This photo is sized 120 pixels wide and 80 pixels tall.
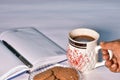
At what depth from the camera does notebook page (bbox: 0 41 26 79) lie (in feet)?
1.99

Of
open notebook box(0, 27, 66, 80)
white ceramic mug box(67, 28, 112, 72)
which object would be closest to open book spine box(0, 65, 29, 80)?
open notebook box(0, 27, 66, 80)

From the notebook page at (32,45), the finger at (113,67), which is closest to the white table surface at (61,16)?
the notebook page at (32,45)

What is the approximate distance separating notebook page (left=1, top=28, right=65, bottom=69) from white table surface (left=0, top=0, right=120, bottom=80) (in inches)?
Answer: 1.6

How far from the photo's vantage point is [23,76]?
619 millimetres

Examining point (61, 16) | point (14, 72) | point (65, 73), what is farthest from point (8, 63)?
point (61, 16)

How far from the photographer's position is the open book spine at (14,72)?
0.60m

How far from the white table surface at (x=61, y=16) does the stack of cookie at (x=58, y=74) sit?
5.7 inches

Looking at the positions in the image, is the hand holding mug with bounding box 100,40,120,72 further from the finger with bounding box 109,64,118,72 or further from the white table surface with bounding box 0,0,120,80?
the white table surface with bounding box 0,0,120,80

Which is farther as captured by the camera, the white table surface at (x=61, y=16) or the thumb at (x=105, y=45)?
the white table surface at (x=61, y=16)

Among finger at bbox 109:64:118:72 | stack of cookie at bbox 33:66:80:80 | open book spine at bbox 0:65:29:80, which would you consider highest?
stack of cookie at bbox 33:66:80:80

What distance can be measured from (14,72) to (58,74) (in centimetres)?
10

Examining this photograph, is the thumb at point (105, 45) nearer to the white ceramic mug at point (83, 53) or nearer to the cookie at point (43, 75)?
the white ceramic mug at point (83, 53)

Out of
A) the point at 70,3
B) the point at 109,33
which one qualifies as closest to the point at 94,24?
the point at 109,33

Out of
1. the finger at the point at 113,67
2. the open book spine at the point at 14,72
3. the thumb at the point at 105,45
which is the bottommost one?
the finger at the point at 113,67
